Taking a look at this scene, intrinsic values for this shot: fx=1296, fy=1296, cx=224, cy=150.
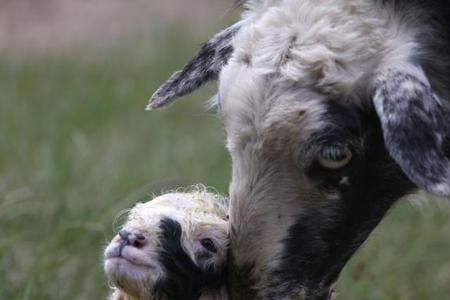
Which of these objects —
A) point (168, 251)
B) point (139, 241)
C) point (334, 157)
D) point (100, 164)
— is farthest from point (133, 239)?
point (100, 164)

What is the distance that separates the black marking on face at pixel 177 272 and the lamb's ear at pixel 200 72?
832mm

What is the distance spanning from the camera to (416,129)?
408 centimetres

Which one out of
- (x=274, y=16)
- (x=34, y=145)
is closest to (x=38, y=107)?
(x=34, y=145)

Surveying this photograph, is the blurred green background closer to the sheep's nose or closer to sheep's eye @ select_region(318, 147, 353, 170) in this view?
sheep's eye @ select_region(318, 147, 353, 170)

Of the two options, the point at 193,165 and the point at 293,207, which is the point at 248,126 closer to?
the point at 293,207

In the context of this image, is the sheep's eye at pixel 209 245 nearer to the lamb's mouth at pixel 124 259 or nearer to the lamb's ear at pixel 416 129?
the lamb's mouth at pixel 124 259

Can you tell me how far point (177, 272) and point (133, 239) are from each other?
0.63 ft

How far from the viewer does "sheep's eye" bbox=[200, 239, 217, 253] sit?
4266 mm

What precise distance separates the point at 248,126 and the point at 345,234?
0.51 meters

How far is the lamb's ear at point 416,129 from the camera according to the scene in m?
4.03

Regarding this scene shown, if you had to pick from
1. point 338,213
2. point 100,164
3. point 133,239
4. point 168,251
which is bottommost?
point 100,164

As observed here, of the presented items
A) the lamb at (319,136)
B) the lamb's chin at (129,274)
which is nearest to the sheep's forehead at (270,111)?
the lamb at (319,136)

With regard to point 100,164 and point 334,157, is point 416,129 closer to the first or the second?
point 334,157

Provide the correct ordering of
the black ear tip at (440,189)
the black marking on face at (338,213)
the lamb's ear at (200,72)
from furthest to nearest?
the lamb's ear at (200,72) < the black marking on face at (338,213) < the black ear tip at (440,189)
